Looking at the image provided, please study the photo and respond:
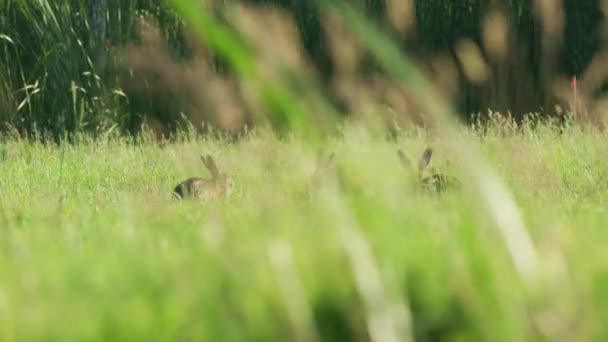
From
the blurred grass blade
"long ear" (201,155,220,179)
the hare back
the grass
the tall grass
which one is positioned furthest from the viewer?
the tall grass

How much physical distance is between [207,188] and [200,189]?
0.05 m

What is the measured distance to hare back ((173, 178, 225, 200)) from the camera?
650 cm

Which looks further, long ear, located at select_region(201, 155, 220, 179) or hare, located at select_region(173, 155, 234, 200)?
long ear, located at select_region(201, 155, 220, 179)

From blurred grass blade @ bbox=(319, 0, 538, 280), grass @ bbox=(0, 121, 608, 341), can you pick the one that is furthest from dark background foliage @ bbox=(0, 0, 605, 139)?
blurred grass blade @ bbox=(319, 0, 538, 280)

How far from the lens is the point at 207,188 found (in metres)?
6.58

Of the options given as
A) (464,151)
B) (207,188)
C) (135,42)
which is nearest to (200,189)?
(207,188)

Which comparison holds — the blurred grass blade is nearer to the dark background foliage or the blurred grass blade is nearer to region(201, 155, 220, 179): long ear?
region(201, 155, 220, 179): long ear

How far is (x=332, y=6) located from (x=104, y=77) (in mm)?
10103

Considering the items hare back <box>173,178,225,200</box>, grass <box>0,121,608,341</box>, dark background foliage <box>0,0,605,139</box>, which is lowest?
grass <box>0,121,608,341</box>

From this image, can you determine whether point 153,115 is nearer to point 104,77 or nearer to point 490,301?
point 104,77

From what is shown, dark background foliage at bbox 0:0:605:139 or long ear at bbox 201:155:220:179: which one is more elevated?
dark background foliage at bbox 0:0:605:139

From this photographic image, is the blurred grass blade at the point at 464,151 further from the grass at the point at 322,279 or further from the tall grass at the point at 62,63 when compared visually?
the tall grass at the point at 62,63

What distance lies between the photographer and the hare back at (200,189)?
256 inches

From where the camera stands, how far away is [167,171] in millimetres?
8453
